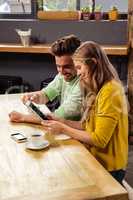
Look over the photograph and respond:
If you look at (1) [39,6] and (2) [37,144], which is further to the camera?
(1) [39,6]

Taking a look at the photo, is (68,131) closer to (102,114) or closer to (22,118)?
(102,114)

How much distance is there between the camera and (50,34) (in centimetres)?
426

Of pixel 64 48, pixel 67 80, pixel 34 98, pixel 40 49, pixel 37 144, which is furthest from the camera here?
pixel 40 49

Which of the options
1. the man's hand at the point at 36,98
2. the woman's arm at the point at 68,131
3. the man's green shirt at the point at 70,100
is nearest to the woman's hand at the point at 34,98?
the man's hand at the point at 36,98

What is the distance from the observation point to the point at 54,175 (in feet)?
5.19

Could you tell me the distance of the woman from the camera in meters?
1.89

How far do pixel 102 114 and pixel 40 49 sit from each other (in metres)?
2.22

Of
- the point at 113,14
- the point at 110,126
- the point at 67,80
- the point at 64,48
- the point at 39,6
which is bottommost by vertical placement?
the point at 110,126

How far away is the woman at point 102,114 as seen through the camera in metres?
1.89

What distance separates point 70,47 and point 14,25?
83.5 inches

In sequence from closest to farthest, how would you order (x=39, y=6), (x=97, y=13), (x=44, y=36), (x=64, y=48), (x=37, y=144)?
(x=37, y=144)
(x=64, y=48)
(x=97, y=13)
(x=44, y=36)
(x=39, y=6)

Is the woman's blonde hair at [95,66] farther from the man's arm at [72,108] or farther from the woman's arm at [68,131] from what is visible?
the man's arm at [72,108]

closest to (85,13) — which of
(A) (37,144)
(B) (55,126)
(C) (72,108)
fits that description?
(C) (72,108)

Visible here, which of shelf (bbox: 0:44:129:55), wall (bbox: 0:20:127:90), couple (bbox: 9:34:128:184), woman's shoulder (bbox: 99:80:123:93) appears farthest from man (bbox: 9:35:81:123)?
wall (bbox: 0:20:127:90)
